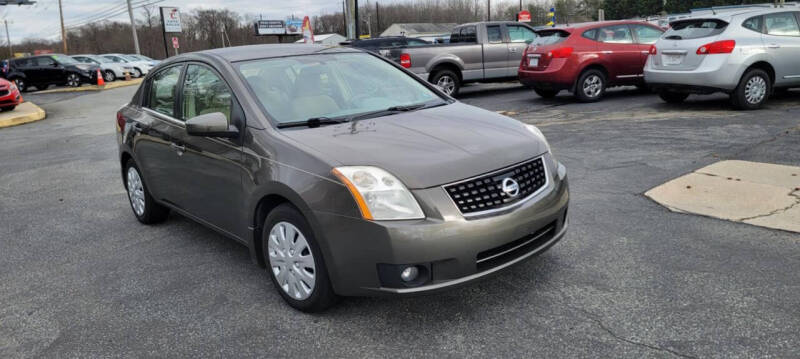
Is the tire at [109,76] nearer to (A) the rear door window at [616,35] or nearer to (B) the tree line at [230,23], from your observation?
(A) the rear door window at [616,35]

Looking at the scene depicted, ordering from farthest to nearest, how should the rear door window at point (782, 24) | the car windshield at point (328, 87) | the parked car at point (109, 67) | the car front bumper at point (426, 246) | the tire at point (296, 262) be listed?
the parked car at point (109, 67) < the rear door window at point (782, 24) < the car windshield at point (328, 87) < the tire at point (296, 262) < the car front bumper at point (426, 246)

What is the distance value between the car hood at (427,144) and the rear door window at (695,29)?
7148mm

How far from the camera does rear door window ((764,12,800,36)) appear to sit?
9438 mm

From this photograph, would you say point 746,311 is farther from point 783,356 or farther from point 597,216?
point 597,216

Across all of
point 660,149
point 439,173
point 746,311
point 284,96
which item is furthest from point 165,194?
point 660,149

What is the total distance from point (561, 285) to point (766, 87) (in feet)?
25.5

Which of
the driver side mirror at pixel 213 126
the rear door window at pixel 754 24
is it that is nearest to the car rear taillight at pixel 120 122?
the driver side mirror at pixel 213 126

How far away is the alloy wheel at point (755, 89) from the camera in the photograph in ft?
30.8

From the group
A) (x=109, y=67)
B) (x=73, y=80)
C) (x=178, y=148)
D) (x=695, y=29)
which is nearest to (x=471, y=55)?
(x=695, y=29)

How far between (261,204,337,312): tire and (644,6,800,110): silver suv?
26.6 ft

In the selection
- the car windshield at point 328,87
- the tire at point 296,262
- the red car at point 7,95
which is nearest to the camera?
the tire at point 296,262

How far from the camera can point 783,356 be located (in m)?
2.76

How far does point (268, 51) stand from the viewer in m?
4.50

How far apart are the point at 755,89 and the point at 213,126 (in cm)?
885
